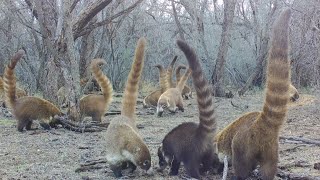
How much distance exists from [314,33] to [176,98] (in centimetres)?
414

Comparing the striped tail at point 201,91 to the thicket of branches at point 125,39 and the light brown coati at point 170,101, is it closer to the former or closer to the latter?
the thicket of branches at point 125,39

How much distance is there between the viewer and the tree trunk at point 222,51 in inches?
631

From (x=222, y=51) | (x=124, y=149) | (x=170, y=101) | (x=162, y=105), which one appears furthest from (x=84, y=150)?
(x=222, y=51)

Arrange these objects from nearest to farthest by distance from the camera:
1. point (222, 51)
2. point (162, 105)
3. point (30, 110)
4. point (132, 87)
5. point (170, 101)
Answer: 1. point (132, 87)
2. point (30, 110)
3. point (162, 105)
4. point (170, 101)
5. point (222, 51)

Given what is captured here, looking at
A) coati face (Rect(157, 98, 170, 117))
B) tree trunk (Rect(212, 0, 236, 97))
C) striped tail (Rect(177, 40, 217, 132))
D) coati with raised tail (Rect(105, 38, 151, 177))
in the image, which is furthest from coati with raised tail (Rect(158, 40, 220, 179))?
tree trunk (Rect(212, 0, 236, 97))

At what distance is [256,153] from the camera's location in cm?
495

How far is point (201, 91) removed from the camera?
527 cm

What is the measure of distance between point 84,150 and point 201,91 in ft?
9.42

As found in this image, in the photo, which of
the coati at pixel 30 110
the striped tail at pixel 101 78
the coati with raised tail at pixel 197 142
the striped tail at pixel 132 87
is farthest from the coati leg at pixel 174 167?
the striped tail at pixel 101 78

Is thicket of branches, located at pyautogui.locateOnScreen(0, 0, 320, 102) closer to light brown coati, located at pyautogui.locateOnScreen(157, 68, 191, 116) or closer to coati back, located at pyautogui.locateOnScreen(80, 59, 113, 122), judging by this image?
coati back, located at pyautogui.locateOnScreen(80, 59, 113, 122)

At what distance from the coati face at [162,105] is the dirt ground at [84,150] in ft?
2.50

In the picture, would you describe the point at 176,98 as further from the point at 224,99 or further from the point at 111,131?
the point at 111,131

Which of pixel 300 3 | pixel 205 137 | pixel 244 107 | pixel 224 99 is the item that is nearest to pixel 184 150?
pixel 205 137

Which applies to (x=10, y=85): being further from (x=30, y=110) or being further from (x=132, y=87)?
(x=132, y=87)
